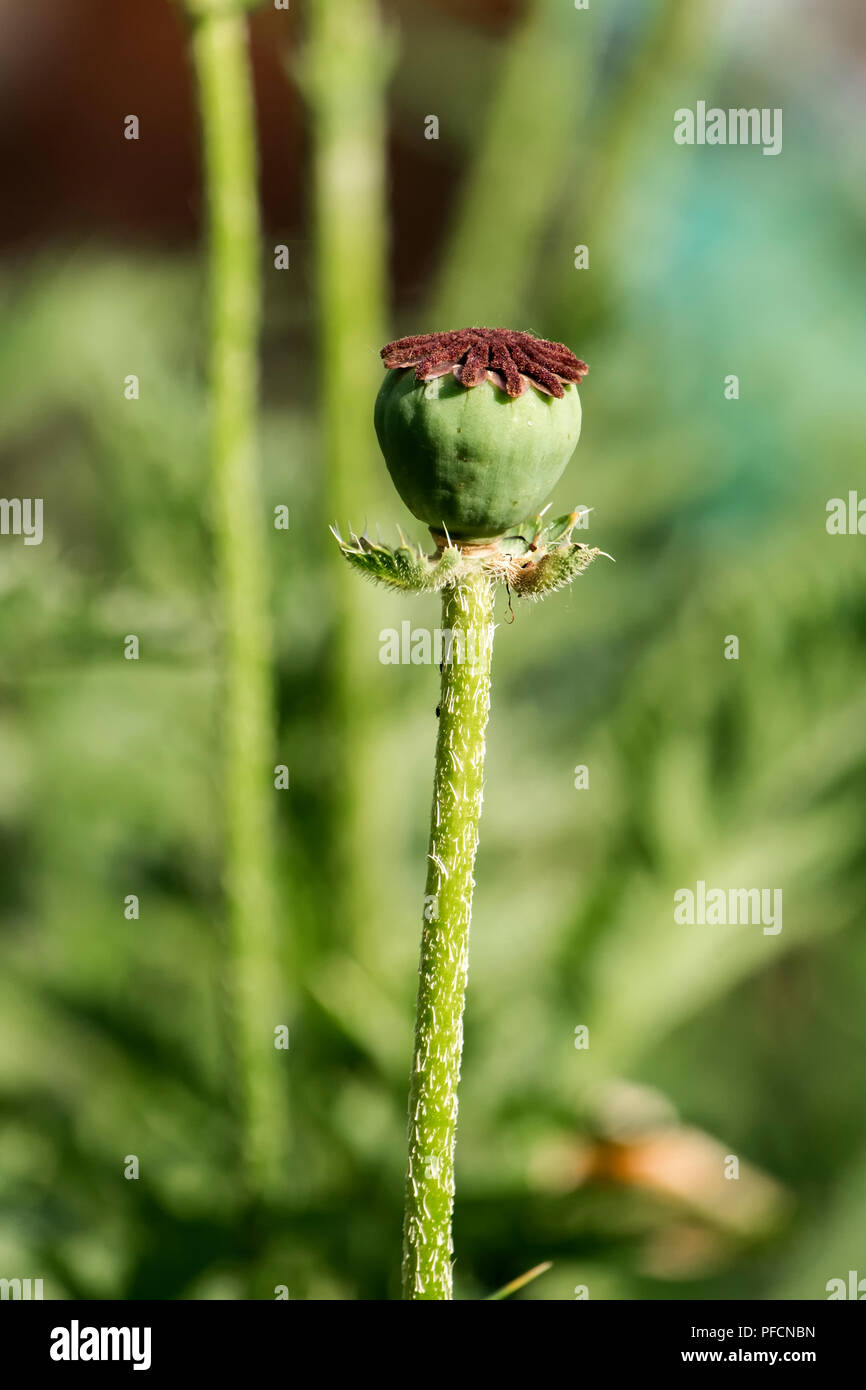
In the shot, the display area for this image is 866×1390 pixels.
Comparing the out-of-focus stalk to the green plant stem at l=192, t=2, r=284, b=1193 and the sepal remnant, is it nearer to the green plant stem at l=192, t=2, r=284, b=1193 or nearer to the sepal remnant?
the green plant stem at l=192, t=2, r=284, b=1193

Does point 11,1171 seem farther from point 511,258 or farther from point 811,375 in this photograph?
point 811,375

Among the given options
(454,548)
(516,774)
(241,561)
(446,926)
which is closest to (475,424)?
(454,548)

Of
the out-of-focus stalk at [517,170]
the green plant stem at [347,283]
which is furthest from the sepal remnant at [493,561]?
the out-of-focus stalk at [517,170]

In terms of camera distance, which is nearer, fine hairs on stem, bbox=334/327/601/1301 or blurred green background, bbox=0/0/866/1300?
fine hairs on stem, bbox=334/327/601/1301

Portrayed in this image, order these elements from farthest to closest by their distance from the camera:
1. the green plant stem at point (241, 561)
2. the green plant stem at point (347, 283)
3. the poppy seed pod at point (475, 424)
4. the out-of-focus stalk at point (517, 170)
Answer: the out-of-focus stalk at point (517, 170) → the green plant stem at point (347, 283) → the green plant stem at point (241, 561) → the poppy seed pod at point (475, 424)

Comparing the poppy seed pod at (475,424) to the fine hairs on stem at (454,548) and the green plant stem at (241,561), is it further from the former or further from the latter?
the green plant stem at (241,561)

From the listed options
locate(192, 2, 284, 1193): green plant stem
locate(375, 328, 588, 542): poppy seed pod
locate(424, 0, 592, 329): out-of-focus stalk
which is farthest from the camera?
locate(424, 0, 592, 329): out-of-focus stalk

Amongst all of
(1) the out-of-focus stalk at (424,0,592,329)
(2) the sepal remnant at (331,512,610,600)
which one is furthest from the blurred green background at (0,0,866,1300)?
(2) the sepal remnant at (331,512,610,600)
